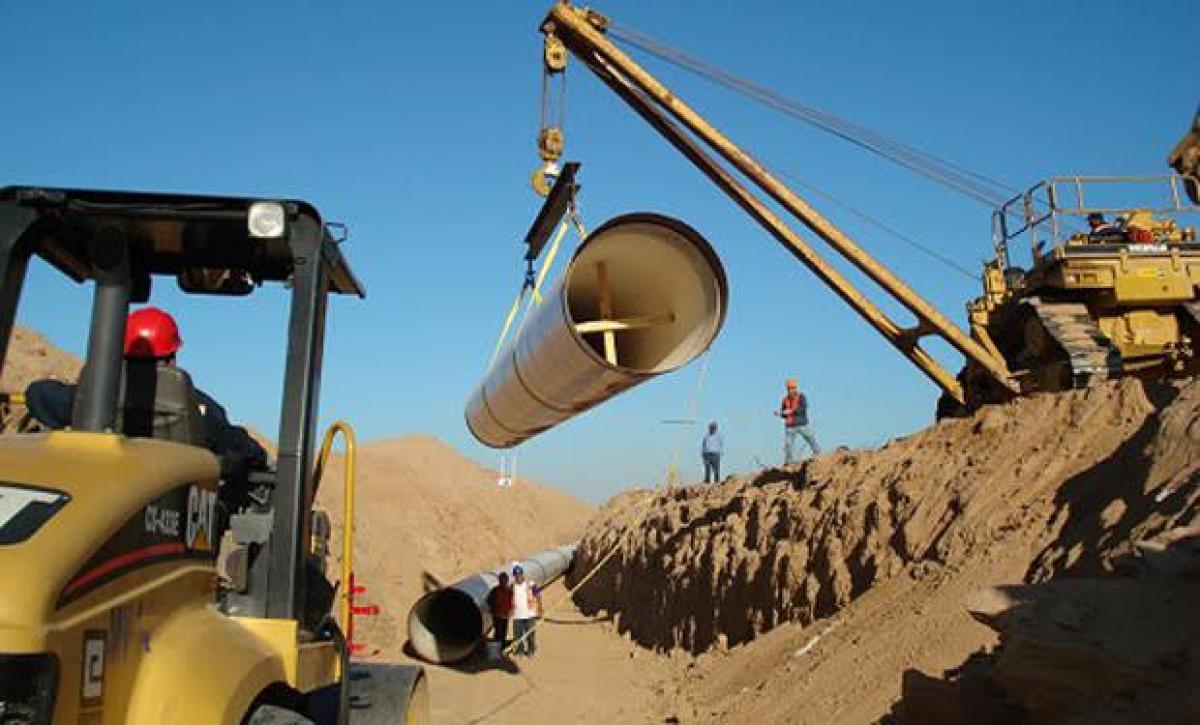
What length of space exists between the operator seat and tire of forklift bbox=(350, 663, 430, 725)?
1.47 meters

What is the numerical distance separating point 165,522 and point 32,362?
18.2 m

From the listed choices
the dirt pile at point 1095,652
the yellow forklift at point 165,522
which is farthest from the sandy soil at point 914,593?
the yellow forklift at point 165,522

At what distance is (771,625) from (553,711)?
268cm

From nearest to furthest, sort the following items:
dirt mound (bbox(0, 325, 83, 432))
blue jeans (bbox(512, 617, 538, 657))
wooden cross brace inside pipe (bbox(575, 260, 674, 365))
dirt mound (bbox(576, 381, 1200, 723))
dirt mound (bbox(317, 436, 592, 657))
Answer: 1. wooden cross brace inside pipe (bbox(575, 260, 674, 365))
2. dirt mound (bbox(576, 381, 1200, 723))
3. blue jeans (bbox(512, 617, 538, 657))
4. dirt mound (bbox(0, 325, 83, 432))
5. dirt mound (bbox(317, 436, 592, 657))

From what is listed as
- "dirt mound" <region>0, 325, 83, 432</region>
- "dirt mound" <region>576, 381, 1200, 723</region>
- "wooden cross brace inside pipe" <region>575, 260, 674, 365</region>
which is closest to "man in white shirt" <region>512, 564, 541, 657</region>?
"dirt mound" <region>576, 381, 1200, 723</region>

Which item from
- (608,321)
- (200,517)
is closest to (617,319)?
(608,321)

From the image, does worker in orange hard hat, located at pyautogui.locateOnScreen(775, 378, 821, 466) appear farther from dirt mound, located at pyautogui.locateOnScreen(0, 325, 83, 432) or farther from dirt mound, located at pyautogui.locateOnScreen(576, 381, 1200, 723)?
dirt mound, located at pyautogui.locateOnScreen(0, 325, 83, 432)

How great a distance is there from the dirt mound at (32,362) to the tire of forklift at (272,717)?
14.2 metres

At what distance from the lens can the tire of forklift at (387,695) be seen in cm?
438

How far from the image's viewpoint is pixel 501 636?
51.5 ft

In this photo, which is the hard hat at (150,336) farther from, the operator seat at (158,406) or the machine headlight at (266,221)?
the machine headlight at (266,221)

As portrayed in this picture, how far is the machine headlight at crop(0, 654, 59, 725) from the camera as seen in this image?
6.86 ft

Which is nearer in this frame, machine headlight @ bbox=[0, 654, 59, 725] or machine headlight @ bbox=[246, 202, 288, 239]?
machine headlight @ bbox=[0, 654, 59, 725]

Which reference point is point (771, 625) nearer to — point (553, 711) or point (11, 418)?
point (553, 711)
